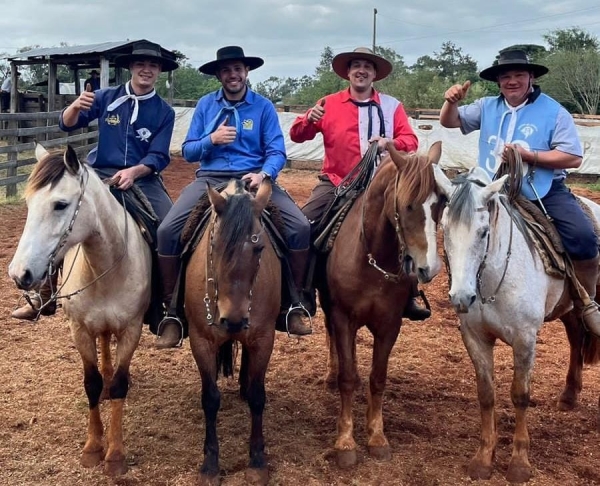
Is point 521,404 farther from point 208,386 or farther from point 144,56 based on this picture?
point 144,56

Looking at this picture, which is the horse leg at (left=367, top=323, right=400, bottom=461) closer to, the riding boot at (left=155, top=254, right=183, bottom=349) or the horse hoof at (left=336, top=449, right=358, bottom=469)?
the horse hoof at (left=336, top=449, right=358, bottom=469)

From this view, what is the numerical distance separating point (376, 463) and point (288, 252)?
58.8 inches

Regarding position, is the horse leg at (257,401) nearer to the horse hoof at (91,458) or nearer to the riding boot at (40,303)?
the horse hoof at (91,458)

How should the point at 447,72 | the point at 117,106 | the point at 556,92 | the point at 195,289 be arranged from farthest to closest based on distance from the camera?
the point at 447,72 → the point at 556,92 → the point at 117,106 → the point at 195,289

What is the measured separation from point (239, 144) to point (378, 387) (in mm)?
2006

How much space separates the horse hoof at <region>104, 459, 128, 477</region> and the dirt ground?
0.05 meters

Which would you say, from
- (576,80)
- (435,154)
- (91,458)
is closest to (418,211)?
(435,154)

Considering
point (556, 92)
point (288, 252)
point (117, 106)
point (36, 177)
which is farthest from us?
point (556, 92)

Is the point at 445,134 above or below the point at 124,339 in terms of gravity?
above

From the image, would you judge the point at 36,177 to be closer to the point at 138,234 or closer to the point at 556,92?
the point at 138,234

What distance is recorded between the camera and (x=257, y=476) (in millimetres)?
3697

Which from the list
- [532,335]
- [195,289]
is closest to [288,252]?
[195,289]

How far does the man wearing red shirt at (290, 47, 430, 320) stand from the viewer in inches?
186

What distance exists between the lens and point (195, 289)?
12.4ft
